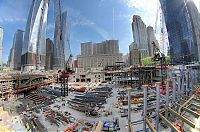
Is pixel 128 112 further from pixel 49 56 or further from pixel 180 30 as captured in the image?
pixel 49 56

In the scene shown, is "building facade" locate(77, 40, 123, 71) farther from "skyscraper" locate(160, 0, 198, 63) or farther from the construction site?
the construction site

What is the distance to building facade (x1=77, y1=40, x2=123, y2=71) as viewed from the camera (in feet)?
458

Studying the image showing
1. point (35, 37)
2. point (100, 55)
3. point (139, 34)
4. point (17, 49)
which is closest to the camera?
point (35, 37)

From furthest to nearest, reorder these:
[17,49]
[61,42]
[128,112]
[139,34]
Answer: [139,34]
[17,49]
[61,42]
[128,112]

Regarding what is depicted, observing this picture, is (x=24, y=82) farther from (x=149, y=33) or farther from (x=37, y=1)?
(x=149, y=33)

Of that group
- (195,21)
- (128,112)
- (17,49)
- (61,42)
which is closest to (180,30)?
(195,21)

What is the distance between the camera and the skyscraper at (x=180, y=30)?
268 ft

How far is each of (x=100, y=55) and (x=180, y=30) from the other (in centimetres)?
7060

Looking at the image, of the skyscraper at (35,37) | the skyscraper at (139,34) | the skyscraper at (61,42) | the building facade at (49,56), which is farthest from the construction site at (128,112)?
the skyscraper at (139,34)

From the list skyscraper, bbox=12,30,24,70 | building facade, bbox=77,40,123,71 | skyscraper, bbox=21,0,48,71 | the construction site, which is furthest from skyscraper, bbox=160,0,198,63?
skyscraper, bbox=12,30,24,70

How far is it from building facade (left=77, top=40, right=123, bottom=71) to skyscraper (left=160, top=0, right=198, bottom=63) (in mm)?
52080

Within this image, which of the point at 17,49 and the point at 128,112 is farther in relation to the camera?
the point at 17,49

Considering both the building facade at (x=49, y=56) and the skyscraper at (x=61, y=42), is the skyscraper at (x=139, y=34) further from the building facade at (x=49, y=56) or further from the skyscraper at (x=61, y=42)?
the building facade at (x=49, y=56)

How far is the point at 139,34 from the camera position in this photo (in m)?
184
